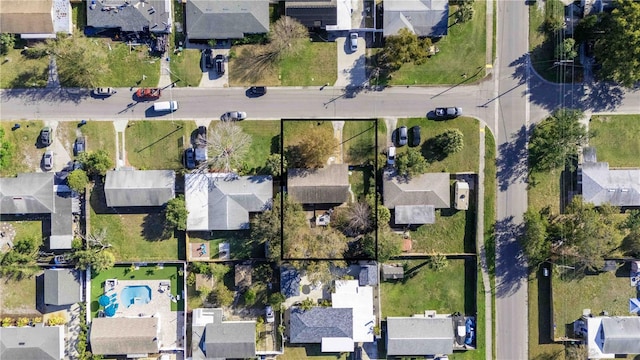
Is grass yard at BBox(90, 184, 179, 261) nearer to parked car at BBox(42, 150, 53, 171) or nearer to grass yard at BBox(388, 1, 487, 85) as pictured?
parked car at BBox(42, 150, 53, 171)

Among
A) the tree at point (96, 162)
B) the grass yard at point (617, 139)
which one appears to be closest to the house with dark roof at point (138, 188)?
the tree at point (96, 162)

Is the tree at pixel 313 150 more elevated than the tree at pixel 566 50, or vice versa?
the tree at pixel 566 50

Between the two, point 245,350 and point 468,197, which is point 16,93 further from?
point 468,197

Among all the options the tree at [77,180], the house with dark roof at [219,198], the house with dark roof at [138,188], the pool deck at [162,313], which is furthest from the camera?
the pool deck at [162,313]

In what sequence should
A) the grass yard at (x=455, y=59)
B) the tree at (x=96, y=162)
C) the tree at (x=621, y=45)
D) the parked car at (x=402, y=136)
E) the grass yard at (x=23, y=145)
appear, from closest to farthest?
the tree at (x=621, y=45)
the tree at (x=96, y=162)
the parked car at (x=402, y=136)
the grass yard at (x=23, y=145)
the grass yard at (x=455, y=59)

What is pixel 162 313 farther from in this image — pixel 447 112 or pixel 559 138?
pixel 559 138

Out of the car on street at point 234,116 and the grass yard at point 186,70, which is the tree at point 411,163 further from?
the grass yard at point 186,70

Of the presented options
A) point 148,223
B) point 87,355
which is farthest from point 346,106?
point 87,355
